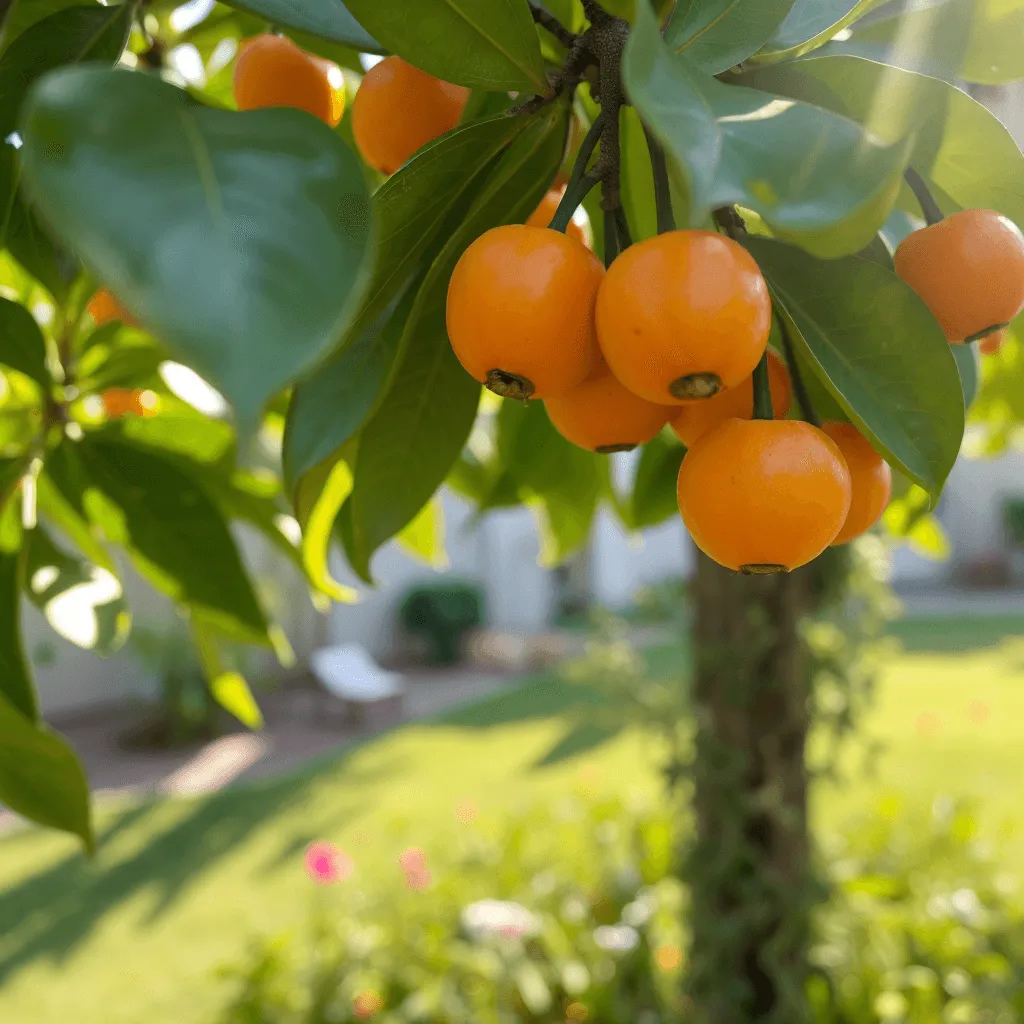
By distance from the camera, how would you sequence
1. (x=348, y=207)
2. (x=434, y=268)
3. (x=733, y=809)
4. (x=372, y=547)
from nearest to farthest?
(x=348, y=207) → (x=434, y=268) → (x=372, y=547) → (x=733, y=809)

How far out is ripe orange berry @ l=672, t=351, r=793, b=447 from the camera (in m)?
0.63

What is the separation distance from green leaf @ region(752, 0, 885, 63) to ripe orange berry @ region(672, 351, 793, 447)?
19 cm

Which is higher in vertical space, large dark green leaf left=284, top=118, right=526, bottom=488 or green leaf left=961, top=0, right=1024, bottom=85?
green leaf left=961, top=0, right=1024, bottom=85

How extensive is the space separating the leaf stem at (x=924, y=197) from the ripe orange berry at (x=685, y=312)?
0.23 m

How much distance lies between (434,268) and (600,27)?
0.58 feet

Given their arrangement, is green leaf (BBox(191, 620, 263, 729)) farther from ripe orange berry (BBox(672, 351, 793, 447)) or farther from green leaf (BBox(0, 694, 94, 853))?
ripe orange berry (BBox(672, 351, 793, 447))

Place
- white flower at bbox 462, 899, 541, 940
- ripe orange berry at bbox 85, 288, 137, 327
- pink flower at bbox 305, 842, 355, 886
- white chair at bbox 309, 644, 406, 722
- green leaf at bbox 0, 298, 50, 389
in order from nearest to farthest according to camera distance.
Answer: green leaf at bbox 0, 298, 50, 389, ripe orange berry at bbox 85, 288, 137, 327, white flower at bbox 462, 899, 541, 940, pink flower at bbox 305, 842, 355, 886, white chair at bbox 309, 644, 406, 722

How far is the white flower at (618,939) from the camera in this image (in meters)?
3.21

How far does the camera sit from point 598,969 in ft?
10.5

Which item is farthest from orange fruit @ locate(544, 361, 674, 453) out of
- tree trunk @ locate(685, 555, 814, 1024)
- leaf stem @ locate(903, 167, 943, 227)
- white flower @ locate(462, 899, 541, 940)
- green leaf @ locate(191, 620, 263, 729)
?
white flower @ locate(462, 899, 541, 940)

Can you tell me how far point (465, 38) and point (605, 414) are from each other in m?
0.24

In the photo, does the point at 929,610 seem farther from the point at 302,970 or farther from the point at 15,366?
the point at 15,366

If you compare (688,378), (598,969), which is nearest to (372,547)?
(688,378)

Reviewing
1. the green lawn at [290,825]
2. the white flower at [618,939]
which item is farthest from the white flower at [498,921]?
the green lawn at [290,825]
